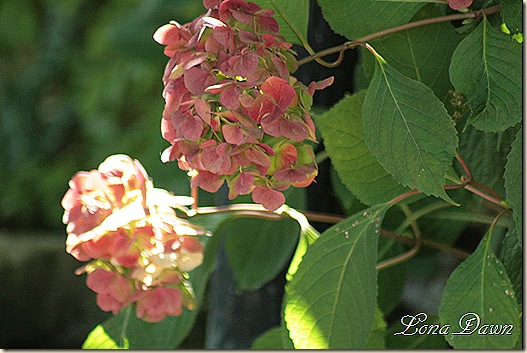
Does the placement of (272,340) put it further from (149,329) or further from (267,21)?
(267,21)

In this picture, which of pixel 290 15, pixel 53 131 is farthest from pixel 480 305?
pixel 53 131

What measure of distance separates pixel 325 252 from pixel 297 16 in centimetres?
10

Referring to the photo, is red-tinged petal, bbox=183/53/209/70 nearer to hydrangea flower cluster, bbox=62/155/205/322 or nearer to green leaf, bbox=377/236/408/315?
hydrangea flower cluster, bbox=62/155/205/322

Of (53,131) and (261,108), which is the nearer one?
(261,108)

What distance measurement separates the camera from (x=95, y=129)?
5.45 ft

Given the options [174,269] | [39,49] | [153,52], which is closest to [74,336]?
[39,49]

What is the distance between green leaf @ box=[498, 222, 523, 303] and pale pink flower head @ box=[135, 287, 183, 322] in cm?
15

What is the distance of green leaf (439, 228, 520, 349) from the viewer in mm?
298

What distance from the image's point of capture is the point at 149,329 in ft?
1.35

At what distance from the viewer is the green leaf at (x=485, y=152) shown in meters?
0.35

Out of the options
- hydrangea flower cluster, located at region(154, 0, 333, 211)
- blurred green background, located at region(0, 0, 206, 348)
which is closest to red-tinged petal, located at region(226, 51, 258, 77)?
hydrangea flower cluster, located at region(154, 0, 333, 211)

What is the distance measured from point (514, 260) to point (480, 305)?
0.04m

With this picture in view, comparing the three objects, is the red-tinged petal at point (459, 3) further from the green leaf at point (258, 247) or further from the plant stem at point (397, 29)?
the green leaf at point (258, 247)

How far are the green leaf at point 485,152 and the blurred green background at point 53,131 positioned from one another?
3.23 feet
